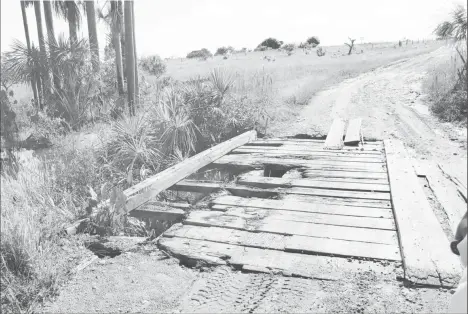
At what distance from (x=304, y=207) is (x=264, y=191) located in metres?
0.73

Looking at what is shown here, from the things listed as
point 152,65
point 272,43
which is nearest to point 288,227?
point 152,65

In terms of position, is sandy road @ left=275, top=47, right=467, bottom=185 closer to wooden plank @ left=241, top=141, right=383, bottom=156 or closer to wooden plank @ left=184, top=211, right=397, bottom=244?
wooden plank @ left=241, top=141, right=383, bottom=156

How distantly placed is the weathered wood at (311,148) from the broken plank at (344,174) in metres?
1.27

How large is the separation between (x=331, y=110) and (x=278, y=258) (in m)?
9.13

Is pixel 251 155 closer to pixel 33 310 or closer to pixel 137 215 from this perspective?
pixel 137 215

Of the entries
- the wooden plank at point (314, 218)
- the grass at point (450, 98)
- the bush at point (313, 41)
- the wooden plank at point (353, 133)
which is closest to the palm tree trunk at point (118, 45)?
the wooden plank at point (353, 133)

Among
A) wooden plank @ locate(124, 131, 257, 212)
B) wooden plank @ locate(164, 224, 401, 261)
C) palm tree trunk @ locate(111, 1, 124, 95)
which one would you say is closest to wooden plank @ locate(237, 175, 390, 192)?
wooden plank @ locate(124, 131, 257, 212)

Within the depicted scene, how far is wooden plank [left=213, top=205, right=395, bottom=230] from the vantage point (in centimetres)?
378

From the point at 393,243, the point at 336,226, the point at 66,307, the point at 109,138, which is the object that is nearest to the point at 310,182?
the point at 336,226

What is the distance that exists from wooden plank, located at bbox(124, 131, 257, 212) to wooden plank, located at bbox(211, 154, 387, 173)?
0.18 metres

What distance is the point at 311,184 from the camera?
507 cm

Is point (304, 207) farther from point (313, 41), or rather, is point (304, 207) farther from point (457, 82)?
point (313, 41)

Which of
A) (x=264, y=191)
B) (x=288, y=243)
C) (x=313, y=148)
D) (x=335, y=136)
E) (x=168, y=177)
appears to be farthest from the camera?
(x=335, y=136)

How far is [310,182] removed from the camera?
16.9ft
